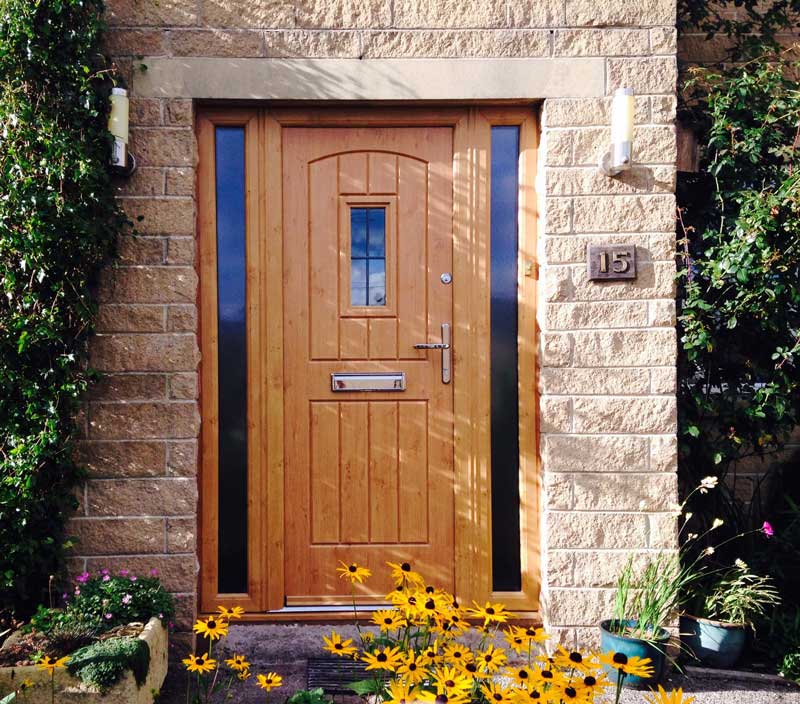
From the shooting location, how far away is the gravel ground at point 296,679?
9.36 ft

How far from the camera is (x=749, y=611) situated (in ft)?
10.3

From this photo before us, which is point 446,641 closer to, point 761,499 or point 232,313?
point 232,313

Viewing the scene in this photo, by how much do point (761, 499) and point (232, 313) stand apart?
9.40ft

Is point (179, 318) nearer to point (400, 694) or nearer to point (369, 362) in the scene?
point (369, 362)

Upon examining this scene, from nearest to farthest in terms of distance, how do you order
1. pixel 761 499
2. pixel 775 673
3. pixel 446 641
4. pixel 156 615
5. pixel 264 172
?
pixel 446 641
pixel 156 615
pixel 775 673
pixel 264 172
pixel 761 499

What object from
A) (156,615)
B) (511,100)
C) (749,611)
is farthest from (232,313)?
(749,611)

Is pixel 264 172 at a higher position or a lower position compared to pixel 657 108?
lower

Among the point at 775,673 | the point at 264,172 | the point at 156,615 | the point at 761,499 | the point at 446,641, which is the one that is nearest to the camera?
the point at 446,641

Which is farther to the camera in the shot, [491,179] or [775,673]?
[491,179]

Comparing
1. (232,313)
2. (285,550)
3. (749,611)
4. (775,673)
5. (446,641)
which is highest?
(232,313)

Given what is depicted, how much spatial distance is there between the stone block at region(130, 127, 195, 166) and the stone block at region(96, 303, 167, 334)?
65cm

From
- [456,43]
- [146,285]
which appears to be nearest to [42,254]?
[146,285]

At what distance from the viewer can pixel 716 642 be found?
10.2 ft

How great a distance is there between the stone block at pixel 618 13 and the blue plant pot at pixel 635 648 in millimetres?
2713
